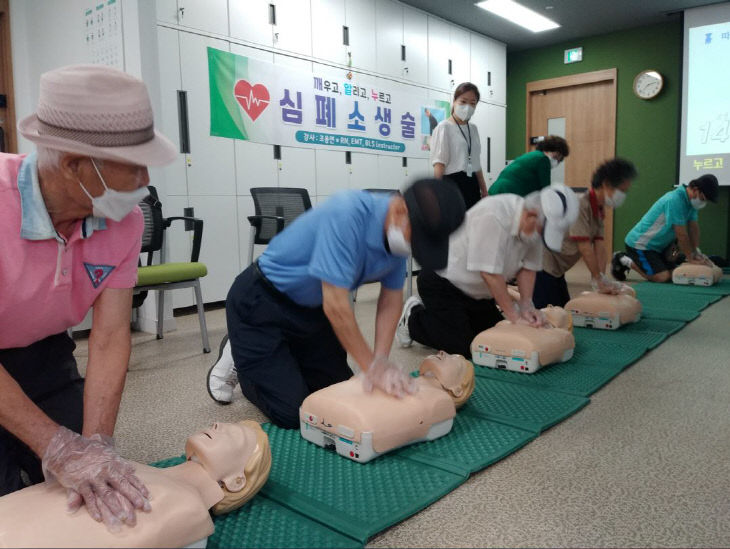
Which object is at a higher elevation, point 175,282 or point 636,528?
point 175,282

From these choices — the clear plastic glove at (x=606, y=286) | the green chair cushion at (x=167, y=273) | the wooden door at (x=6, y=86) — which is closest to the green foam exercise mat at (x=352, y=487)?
the green chair cushion at (x=167, y=273)

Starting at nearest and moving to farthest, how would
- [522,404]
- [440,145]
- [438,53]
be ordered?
[522,404], [440,145], [438,53]

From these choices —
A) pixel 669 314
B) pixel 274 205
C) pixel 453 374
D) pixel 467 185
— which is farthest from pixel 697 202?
pixel 453 374

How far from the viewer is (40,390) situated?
137 centimetres

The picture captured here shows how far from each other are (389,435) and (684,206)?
4.36m

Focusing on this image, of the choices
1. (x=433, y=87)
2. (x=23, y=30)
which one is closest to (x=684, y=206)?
(x=433, y=87)

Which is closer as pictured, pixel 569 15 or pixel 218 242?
pixel 218 242

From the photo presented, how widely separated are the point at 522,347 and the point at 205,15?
3204 mm

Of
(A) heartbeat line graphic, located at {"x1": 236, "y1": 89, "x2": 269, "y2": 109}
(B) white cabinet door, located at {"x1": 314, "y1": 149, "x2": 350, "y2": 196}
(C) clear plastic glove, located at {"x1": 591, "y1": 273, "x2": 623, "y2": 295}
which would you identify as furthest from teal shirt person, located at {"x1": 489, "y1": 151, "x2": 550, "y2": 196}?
(A) heartbeat line graphic, located at {"x1": 236, "y1": 89, "x2": 269, "y2": 109}

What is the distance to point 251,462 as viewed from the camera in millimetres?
1305

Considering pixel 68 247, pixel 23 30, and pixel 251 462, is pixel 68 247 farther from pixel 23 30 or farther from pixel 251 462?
pixel 23 30

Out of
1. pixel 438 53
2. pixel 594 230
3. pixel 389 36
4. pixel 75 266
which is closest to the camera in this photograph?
pixel 75 266

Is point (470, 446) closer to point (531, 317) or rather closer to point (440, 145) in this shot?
point (531, 317)

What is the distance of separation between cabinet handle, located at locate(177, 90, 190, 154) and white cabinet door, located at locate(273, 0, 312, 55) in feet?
3.17
